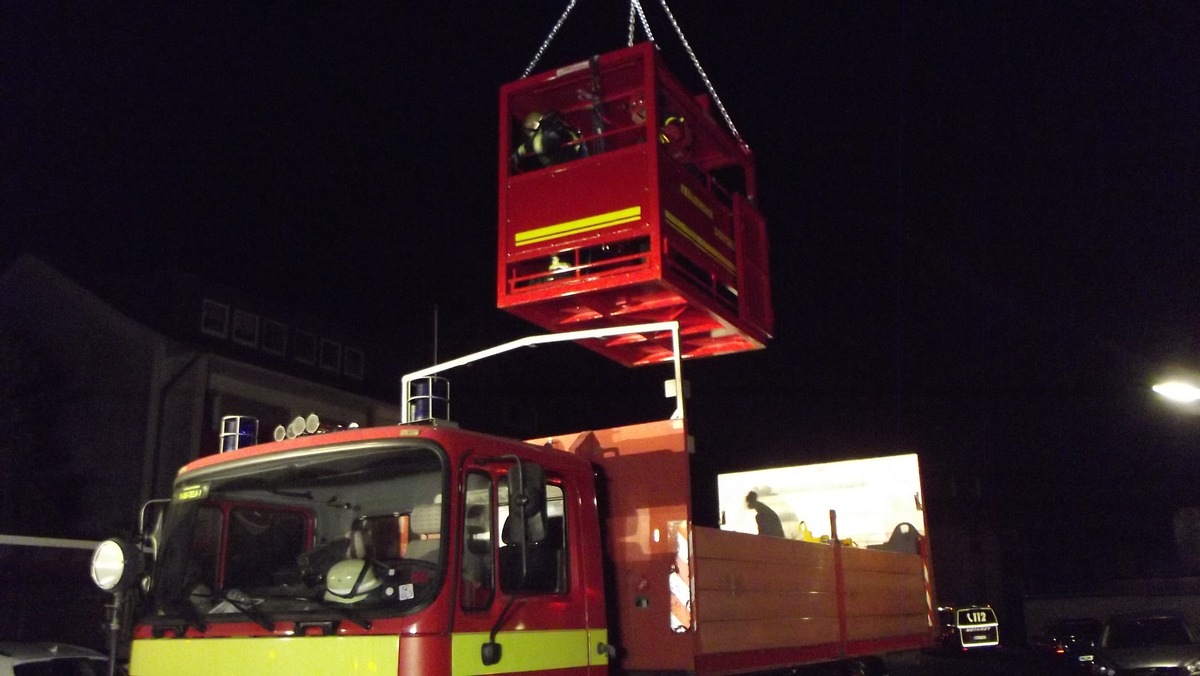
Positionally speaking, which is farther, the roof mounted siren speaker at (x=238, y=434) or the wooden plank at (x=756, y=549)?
the roof mounted siren speaker at (x=238, y=434)

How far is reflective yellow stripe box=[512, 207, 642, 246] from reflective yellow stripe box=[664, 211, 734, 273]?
0.93 feet

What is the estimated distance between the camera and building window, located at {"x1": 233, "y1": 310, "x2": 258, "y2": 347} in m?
20.1

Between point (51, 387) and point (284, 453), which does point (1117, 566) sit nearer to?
point (51, 387)

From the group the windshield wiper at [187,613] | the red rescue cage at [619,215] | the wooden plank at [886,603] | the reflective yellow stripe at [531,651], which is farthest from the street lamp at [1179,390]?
the windshield wiper at [187,613]

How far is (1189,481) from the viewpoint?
33562mm

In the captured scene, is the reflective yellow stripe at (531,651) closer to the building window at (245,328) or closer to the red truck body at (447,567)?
the red truck body at (447,567)

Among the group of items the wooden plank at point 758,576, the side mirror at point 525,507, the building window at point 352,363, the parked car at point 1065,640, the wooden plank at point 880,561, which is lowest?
the parked car at point 1065,640

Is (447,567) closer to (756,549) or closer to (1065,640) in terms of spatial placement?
(756,549)

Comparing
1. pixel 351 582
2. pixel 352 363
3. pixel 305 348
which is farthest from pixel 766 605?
pixel 352 363

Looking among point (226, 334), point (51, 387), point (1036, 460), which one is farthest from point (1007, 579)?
point (51, 387)

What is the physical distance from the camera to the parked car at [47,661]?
8297mm

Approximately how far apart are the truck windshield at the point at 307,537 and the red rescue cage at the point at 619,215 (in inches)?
124

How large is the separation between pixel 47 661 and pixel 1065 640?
60.1 ft

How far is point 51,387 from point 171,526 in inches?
629
